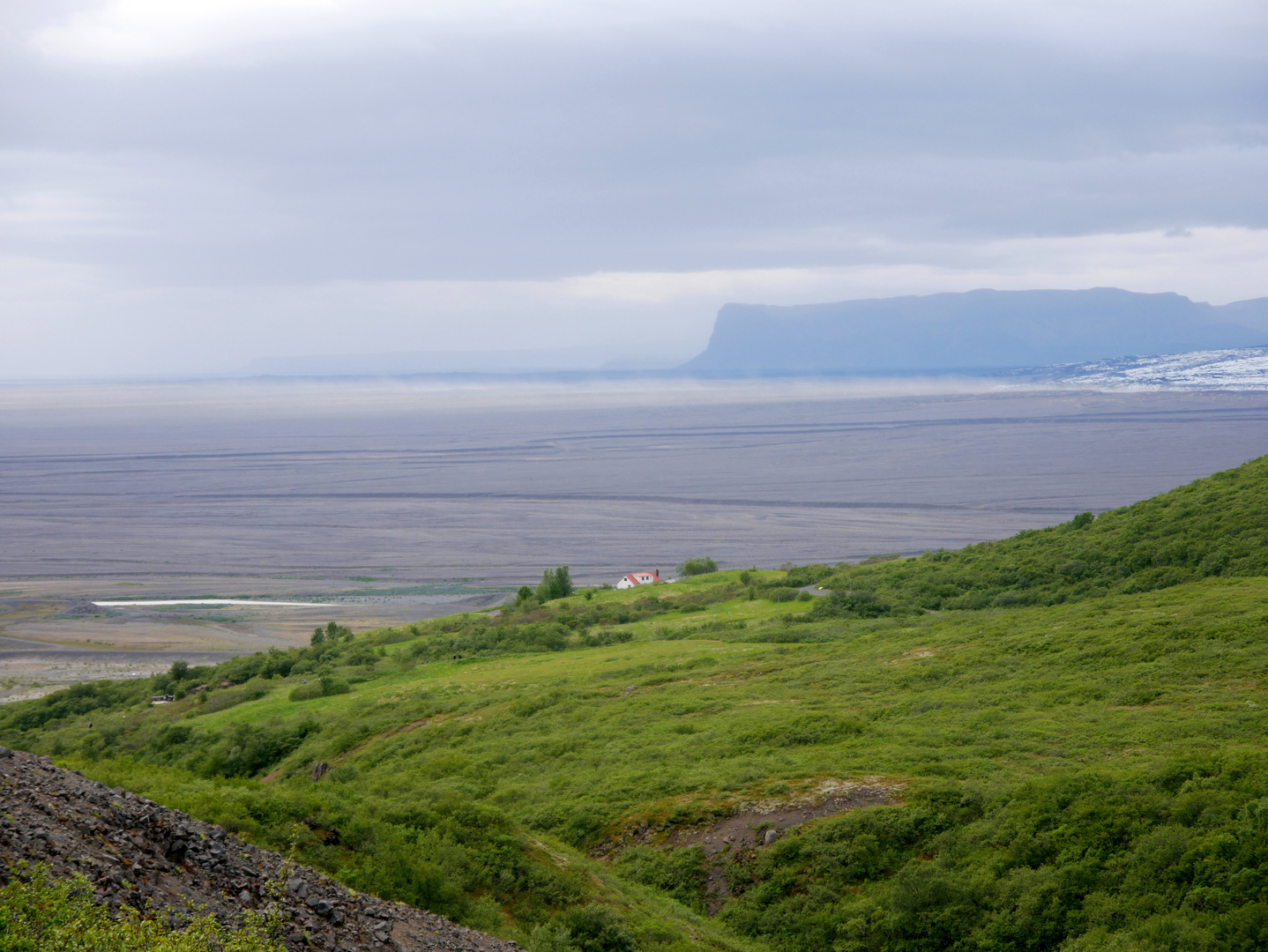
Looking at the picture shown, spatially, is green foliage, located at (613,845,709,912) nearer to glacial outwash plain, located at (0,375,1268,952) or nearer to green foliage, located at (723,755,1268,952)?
glacial outwash plain, located at (0,375,1268,952)

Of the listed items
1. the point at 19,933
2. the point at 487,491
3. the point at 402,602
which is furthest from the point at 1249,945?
the point at 487,491

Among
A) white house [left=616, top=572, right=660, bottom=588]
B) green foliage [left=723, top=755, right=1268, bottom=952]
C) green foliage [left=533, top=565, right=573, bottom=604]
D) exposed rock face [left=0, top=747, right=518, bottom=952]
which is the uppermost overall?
exposed rock face [left=0, top=747, right=518, bottom=952]

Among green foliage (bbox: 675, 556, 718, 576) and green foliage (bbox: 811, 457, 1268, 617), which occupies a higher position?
green foliage (bbox: 811, 457, 1268, 617)

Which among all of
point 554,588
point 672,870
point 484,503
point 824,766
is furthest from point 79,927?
point 484,503

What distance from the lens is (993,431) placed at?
159500 millimetres

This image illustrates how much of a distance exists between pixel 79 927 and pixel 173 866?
8.96 ft

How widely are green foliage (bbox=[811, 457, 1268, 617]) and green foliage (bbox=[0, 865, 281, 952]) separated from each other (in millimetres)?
30398

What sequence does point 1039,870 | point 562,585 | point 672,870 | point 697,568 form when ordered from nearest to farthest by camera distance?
point 1039,870 < point 672,870 < point 562,585 < point 697,568

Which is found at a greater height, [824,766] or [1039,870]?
[1039,870]

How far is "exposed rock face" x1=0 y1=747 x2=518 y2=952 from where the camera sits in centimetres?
865

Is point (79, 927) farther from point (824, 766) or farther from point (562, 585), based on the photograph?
point (562, 585)

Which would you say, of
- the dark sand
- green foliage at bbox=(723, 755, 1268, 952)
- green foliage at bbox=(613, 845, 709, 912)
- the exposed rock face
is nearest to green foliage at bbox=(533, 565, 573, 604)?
the dark sand

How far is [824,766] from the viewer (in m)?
16.9

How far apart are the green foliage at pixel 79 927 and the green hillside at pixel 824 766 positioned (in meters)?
4.18
